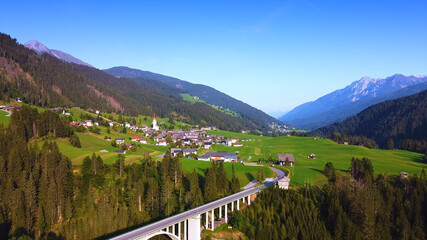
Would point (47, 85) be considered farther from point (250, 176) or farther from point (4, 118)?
point (250, 176)

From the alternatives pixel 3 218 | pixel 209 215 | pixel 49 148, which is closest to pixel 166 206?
pixel 209 215

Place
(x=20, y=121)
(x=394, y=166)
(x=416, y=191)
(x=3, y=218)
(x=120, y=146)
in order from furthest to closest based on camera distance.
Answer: (x=120, y=146)
(x=394, y=166)
(x=20, y=121)
(x=416, y=191)
(x=3, y=218)

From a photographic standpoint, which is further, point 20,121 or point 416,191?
point 20,121

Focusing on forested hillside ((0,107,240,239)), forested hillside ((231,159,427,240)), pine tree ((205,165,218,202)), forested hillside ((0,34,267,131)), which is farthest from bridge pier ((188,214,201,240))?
forested hillside ((0,34,267,131))

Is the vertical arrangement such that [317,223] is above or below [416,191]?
below

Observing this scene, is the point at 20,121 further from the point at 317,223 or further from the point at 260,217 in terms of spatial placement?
the point at 317,223

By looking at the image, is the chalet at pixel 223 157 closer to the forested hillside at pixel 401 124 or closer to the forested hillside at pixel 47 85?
the forested hillside at pixel 47 85

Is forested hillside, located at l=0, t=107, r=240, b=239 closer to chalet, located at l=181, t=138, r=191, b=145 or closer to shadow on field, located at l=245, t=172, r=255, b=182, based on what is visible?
shadow on field, located at l=245, t=172, r=255, b=182

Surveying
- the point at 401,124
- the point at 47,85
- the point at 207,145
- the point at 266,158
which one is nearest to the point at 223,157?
the point at 266,158
